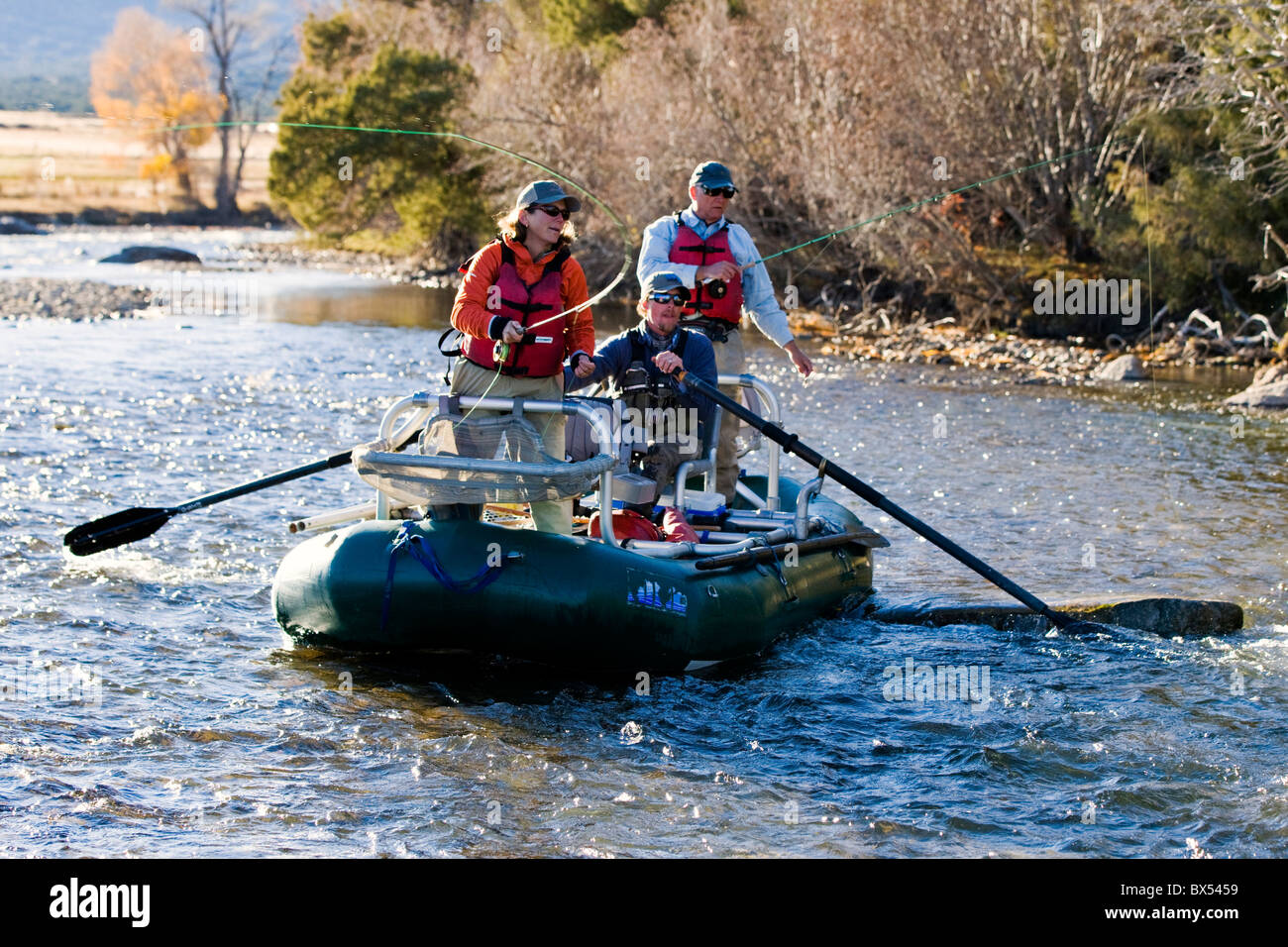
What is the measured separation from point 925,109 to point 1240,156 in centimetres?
495

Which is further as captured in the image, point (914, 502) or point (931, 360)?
point (931, 360)

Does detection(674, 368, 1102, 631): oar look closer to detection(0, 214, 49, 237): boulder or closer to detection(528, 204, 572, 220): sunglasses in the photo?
detection(528, 204, 572, 220): sunglasses

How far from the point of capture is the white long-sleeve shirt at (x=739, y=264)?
845 centimetres

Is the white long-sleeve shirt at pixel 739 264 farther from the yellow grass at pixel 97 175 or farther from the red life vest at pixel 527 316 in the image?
the yellow grass at pixel 97 175

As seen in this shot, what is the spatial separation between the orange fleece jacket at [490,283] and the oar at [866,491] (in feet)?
2.54

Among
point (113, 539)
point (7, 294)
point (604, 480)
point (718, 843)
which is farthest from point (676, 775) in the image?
point (7, 294)

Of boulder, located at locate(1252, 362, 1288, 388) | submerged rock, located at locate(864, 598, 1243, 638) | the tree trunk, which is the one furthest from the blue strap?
the tree trunk

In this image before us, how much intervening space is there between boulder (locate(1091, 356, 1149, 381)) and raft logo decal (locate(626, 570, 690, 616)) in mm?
12426

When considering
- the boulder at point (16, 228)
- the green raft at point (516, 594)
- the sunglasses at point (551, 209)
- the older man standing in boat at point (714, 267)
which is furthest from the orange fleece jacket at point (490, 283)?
the boulder at point (16, 228)

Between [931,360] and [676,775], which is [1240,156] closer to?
[931,360]

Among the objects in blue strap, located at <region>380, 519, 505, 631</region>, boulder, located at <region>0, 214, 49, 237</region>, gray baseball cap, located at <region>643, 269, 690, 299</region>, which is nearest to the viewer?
blue strap, located at <region>380, 519, 505, 631</region>

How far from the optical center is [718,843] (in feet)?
17.6

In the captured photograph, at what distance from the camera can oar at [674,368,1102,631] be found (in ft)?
24.8

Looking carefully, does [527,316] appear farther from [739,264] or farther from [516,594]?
[739,264]
